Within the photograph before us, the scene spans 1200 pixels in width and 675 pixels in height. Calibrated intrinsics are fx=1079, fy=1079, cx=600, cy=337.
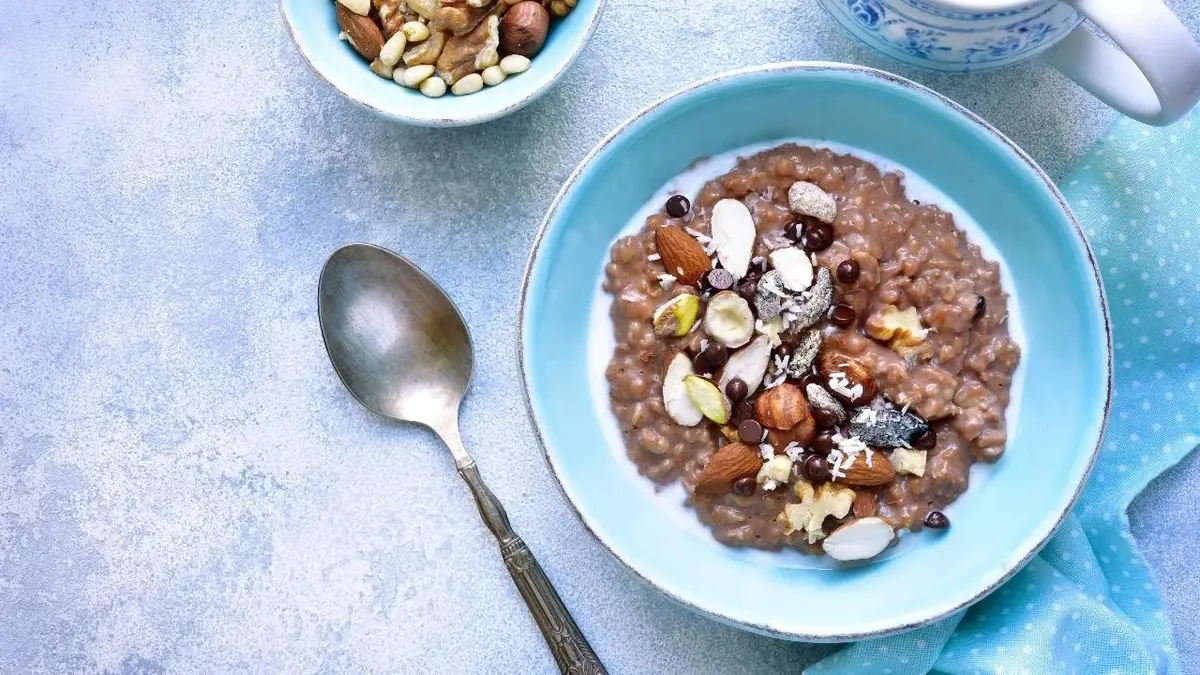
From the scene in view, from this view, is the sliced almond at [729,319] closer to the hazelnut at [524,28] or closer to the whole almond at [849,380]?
the whole almond at [849,380]

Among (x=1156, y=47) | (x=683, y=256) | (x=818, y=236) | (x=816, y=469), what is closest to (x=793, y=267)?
(x=818, y=236)

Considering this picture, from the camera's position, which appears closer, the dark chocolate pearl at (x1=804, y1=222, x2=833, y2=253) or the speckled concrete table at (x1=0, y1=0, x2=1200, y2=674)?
the dark chocolate pearl at (x1=804, y1=222, x2=833, y2=253)

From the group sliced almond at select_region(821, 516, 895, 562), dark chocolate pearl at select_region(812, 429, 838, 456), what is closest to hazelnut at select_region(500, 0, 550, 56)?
dark chocolate pearl at select_region(812, 429, 838, 456)

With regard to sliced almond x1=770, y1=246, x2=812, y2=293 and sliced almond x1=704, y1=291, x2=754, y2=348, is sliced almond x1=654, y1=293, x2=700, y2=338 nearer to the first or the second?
sliced almond x1=704, y1=291, x2=754, y2=348

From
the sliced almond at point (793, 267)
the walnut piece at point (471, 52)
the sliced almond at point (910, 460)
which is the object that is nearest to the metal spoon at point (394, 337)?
the walnut piece at point (471, 52)

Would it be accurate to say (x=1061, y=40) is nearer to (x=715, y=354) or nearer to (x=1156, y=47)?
(x=1156, y=47)
